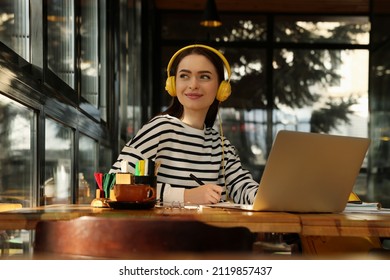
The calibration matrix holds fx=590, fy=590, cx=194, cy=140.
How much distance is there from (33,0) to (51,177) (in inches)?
19.3

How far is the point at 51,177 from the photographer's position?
1.66m

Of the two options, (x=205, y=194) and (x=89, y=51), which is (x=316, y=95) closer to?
(x=89, y=51)

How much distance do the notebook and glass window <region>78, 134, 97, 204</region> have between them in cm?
113

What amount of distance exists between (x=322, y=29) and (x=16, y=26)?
185 inches

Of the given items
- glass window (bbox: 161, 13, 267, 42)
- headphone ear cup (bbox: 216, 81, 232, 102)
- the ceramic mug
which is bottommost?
the ceramic mug

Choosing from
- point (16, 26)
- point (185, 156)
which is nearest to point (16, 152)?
point (16, 26)

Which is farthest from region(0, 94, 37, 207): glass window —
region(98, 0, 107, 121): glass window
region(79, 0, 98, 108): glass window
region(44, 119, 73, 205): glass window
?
region(98, 0, 107, 121): glass window

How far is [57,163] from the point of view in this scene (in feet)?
5.78

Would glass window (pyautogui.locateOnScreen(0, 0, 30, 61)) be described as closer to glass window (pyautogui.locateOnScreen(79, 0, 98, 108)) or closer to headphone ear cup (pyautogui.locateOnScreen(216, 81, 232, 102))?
headphone ear cup (pyautogui.locateOnScreen(216, 81, 232, 102))

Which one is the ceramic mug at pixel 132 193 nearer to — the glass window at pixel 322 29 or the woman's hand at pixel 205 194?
the woman's hand at pixel 205 194

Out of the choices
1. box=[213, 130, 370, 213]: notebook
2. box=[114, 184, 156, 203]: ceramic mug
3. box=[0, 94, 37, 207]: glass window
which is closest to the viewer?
box=[213, 130, 370, 213]: notebook

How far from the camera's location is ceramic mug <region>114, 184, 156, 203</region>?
1.10 m

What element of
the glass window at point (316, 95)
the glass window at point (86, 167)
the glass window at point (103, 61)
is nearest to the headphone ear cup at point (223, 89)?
the glass window at point (86, 167)

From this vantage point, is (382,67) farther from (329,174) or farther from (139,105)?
(329,174)
